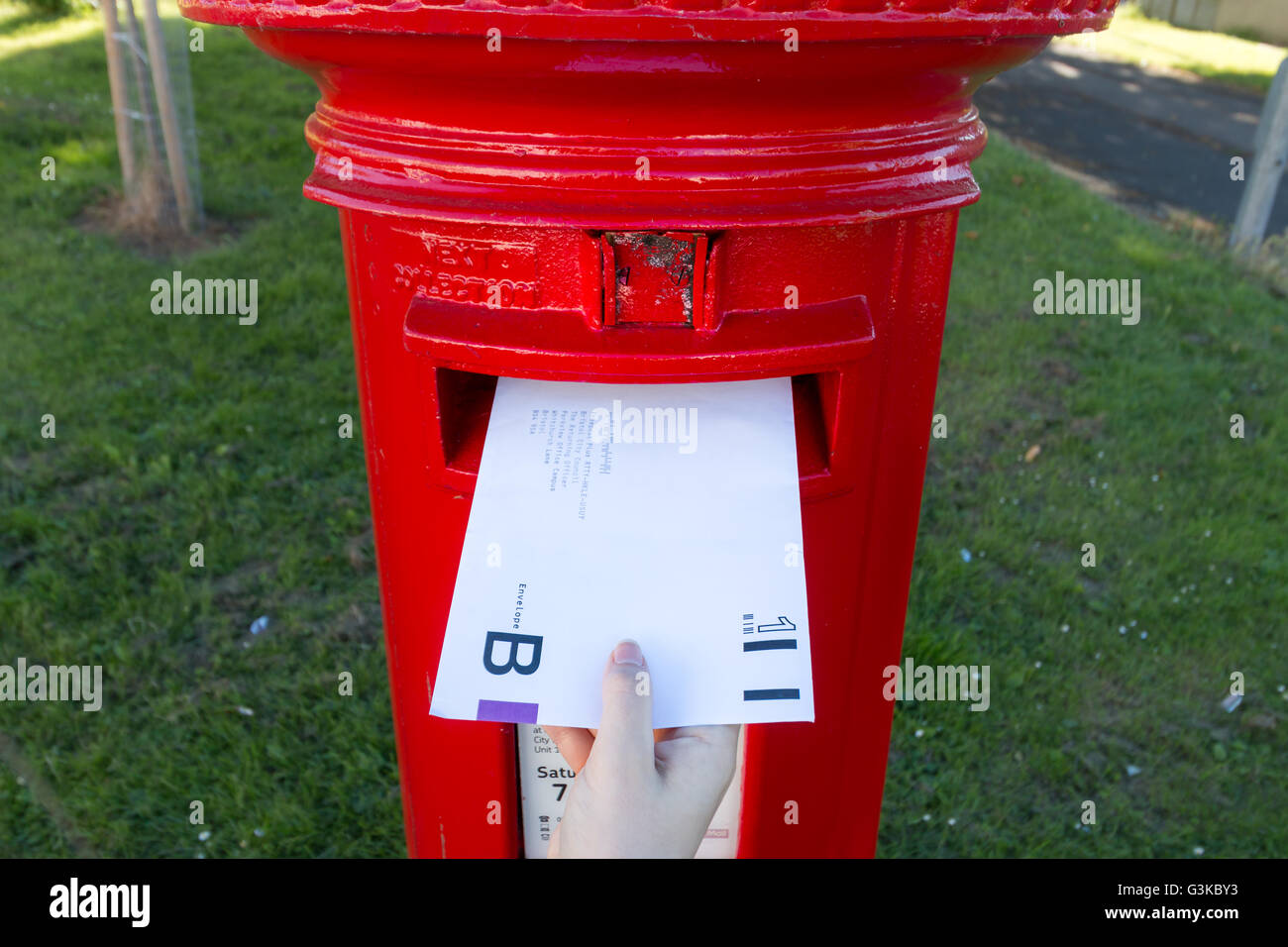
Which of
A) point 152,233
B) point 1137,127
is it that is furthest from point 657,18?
point 1137,127

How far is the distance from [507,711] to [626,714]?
0.13 metres

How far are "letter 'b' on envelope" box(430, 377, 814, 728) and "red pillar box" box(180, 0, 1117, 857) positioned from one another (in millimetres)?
112

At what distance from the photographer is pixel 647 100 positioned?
38.6 inches

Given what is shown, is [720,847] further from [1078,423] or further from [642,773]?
[1078,423]

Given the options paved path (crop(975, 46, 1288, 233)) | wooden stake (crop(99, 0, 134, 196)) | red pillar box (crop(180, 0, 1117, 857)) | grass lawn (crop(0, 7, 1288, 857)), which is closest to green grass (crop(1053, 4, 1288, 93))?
paved path (crop(975, 46, 1288, 233))

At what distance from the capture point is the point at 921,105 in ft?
3.61

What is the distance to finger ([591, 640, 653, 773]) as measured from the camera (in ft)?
3.59

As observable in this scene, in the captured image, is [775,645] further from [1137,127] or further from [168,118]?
[1137,127]

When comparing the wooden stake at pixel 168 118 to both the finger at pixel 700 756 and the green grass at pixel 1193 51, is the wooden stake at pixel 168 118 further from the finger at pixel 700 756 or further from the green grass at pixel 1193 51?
the green grass at pixel 1193 51

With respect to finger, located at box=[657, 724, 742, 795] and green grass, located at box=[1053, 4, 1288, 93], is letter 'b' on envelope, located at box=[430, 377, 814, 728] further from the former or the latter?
green grass, located at box=[1053, 4, 1288, 93]

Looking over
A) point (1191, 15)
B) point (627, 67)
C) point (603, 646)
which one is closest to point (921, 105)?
point (627, 67)

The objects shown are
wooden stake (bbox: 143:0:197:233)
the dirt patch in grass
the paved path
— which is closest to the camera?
wooden stake (bbox: 143:0:197:233)

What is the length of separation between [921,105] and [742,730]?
0.88 metres

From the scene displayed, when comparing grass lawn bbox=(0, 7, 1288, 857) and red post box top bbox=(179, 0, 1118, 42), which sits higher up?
red post box top bbox=(179, 0, 1118, 42)
